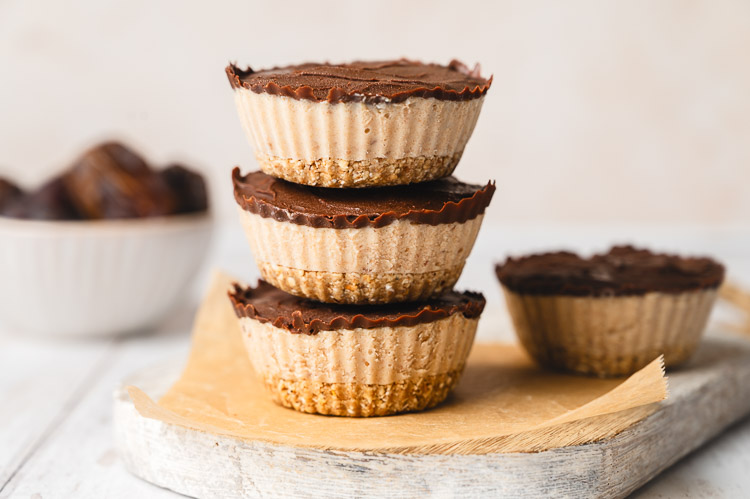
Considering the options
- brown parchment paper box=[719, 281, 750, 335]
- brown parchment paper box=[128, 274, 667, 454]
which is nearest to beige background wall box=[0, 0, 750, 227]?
brown parchment paper box=[719, 281, 750, 335]

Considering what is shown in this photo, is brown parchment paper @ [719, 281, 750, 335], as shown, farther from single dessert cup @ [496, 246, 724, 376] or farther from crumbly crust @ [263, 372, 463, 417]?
crumbly crust @ [263, 372, 463, 417]

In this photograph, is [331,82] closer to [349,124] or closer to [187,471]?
[349,124]

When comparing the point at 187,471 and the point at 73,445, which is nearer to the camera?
the point at 187,471

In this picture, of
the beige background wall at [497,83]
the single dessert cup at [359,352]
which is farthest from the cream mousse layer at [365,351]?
the beige background wall at [497,83]

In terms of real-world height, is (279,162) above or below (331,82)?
below

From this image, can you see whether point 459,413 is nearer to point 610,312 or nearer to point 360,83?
point 610,312

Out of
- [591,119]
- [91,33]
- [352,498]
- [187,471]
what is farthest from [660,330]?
[91,33]

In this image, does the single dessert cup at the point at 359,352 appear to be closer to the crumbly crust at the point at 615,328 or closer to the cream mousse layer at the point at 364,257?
the cream mousse layer at the point at 364,257
